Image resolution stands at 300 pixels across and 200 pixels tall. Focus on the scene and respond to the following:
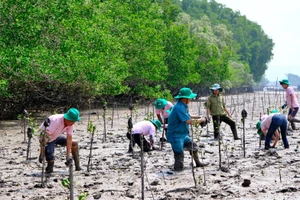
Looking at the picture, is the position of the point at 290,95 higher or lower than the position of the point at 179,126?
higher

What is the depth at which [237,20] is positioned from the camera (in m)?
114

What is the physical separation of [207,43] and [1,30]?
3190cm

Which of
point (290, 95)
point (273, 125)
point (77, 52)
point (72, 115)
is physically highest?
point (77, 52)

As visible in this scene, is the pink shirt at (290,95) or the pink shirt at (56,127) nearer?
the pink shirt at (56,127)

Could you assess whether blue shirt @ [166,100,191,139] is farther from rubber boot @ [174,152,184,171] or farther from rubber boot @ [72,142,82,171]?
rubber boot @ [72,142,82,171]

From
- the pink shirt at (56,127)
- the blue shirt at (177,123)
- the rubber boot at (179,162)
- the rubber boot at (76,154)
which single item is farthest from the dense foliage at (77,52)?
the rubber boot at (179,162)

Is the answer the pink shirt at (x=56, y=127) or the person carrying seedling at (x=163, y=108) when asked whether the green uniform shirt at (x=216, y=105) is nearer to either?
the person carrying seedling at (x=163, y=108)

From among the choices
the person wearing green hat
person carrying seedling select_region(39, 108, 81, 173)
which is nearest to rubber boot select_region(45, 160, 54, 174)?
person carrying seedling select_region(39, 108, 81, 173)

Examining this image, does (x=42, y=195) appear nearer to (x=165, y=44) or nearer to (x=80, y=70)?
(x=80, y=70)

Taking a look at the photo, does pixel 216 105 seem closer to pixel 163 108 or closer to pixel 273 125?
pixel 163 108

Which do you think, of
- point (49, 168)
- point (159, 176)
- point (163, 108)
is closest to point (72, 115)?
point (49, 168)

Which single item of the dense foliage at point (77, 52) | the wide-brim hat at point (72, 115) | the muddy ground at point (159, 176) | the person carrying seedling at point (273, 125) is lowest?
the muddy ground at point (159, 176)

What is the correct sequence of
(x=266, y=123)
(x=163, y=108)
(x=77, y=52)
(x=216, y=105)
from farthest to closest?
1. (x=77, y=52)
2. (x=216, y=105)
3. (x=163, y=108)
4. (x=266, y=123)

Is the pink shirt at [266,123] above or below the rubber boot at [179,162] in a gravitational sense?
above
